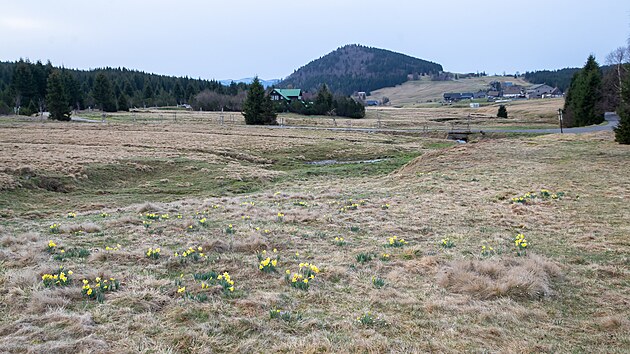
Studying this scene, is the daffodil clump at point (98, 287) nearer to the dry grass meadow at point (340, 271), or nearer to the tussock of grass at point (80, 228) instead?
the dry grass meadow at point (340, 271)

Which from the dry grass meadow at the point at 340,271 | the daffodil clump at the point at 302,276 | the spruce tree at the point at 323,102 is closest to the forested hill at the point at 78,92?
the spruce tree at the point at 323,102

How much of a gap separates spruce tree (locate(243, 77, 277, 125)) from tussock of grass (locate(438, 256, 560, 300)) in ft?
214

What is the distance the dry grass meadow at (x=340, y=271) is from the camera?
5.33 meters

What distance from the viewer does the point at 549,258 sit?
8734 millimetres

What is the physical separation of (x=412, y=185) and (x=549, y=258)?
1192 centimetres

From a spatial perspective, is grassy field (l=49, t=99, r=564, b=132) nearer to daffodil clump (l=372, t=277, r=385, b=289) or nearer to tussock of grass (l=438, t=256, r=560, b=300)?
tussock of grass (l=438, t=256, r=560, b=300)

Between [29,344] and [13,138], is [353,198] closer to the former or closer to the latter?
[29,344]

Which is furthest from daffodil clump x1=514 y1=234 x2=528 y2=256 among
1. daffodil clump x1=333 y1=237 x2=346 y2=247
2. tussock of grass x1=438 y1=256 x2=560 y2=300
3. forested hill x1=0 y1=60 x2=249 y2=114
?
forested hill x1=0 y1=60 x2=249 y2=114

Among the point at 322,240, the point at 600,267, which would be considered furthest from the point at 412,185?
the point at 600,267

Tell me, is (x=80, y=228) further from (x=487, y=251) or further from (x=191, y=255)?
(x=487, y=251)

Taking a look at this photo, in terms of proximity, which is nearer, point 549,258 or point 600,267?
point 600,267

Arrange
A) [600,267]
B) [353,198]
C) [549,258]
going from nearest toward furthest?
[600,267]
[549,258]
[353,198]

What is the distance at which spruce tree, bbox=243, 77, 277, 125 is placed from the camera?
7031cm

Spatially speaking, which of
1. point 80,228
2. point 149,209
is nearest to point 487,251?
point 80,228
